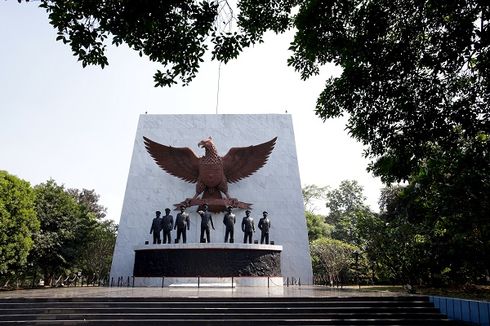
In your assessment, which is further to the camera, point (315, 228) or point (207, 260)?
point (315, 228)

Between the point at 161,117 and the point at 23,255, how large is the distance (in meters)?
9.59

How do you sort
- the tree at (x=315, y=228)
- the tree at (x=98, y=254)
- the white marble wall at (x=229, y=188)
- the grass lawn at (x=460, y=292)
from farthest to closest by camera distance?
the tree at (x=315, y=228) → the tree at (x=98, y=254) → the white marble wall at (x=229, y=188) → the grass lawn at (x=460, y=292)

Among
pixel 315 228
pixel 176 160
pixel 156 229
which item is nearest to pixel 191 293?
pixel 156 229

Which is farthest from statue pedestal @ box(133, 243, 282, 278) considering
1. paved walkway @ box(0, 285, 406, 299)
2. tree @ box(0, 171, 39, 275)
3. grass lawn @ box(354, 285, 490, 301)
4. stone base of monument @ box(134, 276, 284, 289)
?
tree @ box(0, 171, 39, 275)

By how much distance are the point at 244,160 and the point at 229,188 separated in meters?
1.67

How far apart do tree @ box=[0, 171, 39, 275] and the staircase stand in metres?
8.08

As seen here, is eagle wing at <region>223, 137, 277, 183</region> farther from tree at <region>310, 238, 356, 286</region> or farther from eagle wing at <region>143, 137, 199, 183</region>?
tree at <region>310, 238, 356, 286</region>

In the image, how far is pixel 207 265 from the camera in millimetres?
14352

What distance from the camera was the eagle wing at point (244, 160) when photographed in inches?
765

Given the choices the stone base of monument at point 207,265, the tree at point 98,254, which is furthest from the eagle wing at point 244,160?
the tree at point 98,254

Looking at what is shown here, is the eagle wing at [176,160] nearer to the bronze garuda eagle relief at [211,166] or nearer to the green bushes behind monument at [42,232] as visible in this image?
the bronze garuda eagle relief at [211,166]

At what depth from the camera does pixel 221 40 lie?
5.10 meters

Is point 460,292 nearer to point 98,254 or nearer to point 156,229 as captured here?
point 156,229

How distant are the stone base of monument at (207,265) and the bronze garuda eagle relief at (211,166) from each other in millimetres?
4229
